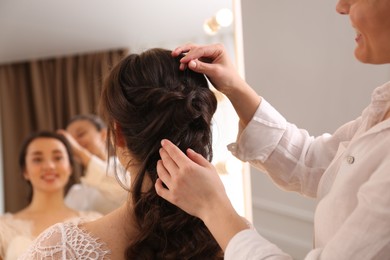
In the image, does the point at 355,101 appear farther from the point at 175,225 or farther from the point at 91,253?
the point at 91,253

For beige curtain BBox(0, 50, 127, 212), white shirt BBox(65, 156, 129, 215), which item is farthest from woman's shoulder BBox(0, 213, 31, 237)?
beige curtain BBox(0, 50, 127, 212)

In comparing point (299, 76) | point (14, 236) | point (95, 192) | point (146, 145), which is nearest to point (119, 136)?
point (146, 145)

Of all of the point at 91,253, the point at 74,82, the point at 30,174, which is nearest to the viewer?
the point at 91,253

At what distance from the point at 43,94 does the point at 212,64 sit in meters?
2.19

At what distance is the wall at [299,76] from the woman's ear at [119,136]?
0.65 m

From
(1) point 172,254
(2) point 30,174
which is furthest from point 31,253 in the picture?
(2) point 30,174

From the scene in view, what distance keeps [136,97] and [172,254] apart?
31 cm

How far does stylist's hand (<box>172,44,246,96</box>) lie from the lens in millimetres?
941

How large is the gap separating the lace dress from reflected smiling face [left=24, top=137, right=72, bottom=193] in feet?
0.54

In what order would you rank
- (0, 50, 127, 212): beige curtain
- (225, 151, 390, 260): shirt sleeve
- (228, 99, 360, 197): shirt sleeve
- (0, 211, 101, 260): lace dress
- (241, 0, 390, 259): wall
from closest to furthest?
(225, 151, 390, 260): shirt sleeve, (228, 99, 360, 197): shirt sleeve, (241, 0, 390, 259): wall, (0, 211, 101, 260): lace dress, (0, 50, 127, 212): beige curtain

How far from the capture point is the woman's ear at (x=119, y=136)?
0.96 m

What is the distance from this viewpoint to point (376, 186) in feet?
2.04

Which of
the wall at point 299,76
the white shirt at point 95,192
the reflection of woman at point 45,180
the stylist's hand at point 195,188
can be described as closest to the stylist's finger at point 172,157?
the stylist's hand at point 195,188

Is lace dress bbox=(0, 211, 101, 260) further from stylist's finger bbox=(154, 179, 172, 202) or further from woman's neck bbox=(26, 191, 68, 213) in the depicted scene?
stylist's finger bbox=(154, 179, 172, 202)
